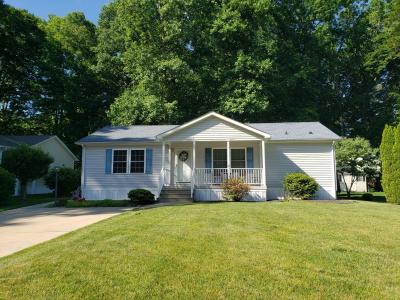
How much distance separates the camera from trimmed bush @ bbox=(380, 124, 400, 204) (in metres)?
16.2

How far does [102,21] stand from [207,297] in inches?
1354

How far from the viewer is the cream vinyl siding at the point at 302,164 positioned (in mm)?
17609

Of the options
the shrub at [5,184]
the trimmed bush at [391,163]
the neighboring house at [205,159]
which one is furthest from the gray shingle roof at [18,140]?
the trimmed bush at [391,163]

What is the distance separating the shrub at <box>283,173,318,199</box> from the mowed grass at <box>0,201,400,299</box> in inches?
321

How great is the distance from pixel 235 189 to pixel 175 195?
308 centimetres

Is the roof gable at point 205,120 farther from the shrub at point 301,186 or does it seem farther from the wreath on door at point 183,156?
the shrub at point 301,186

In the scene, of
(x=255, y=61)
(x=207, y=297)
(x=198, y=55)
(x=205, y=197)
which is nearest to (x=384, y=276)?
(x=207, y=297)

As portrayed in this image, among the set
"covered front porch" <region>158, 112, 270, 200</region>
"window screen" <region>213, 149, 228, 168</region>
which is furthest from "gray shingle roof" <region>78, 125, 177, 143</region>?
"window screen" <region>213, 149, 228, 168</region>

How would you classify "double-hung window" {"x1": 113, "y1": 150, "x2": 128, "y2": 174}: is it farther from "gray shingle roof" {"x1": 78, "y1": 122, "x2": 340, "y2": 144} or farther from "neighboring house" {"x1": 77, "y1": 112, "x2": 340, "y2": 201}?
"gray shingle roof" {"x1": 78, "y1": 122, "x2": 340, "y2": 144}

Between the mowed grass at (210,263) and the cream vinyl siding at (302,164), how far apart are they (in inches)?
377

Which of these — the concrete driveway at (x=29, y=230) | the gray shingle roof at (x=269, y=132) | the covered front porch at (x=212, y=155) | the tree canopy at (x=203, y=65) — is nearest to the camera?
the concrete driveway at (x=29, y=230)

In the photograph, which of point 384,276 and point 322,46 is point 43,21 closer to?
point 322,46

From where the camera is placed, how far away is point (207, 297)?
3.90 metres

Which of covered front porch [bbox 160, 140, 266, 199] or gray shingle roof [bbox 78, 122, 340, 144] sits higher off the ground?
gray shingle roof [bbox 78, 122, 340, 144]
